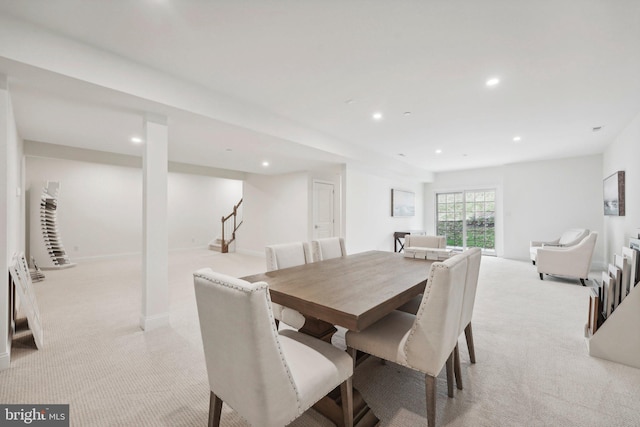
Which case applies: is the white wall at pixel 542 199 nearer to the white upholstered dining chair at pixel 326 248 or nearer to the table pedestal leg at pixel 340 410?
the white upholstered dining chair at pixel 326 248

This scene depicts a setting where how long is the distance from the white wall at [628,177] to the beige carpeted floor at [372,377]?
5.18 ft

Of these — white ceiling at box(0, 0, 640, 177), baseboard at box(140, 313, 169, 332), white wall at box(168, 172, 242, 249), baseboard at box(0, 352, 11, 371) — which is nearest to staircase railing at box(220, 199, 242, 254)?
white wall at box(168, 172, 242, 249)

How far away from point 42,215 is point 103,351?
4878 mm

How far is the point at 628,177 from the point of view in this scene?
3.68 meters

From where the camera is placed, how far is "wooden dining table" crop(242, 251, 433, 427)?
4.37 ft

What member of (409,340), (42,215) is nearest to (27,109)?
(42,215)

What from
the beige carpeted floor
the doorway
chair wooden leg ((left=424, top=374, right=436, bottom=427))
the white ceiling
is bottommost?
the beige carpeted floor

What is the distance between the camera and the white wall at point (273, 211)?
644cm

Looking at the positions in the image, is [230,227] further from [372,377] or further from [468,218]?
[372,377]

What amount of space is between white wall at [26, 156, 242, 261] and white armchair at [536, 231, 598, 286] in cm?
850

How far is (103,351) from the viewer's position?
2.24 metres

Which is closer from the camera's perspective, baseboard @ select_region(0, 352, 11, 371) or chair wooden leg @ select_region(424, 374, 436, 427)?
chair wooden leg @ select_region(424, 374, 436, 427)

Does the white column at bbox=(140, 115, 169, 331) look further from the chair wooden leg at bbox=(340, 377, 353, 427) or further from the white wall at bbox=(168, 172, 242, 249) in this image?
the white wall at bbox=(168, 172, 242, 249)

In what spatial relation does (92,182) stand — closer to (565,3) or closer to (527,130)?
(565,3)
